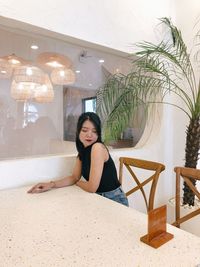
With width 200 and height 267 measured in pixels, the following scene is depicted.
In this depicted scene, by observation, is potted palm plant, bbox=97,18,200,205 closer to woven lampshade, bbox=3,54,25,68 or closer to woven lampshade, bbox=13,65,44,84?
woven lampshade, bbox=13,65,44,84

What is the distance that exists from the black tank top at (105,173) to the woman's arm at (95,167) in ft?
0.34

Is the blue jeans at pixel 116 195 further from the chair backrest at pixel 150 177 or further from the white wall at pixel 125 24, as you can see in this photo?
the white wall at pixel 125 24

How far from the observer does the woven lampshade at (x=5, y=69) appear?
2375 millimetres

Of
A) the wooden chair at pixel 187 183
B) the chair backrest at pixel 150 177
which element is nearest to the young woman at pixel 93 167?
the chair backrest at pixel 150 177

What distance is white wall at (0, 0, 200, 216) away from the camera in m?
1.73

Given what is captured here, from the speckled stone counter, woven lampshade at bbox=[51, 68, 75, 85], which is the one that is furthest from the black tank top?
woven lampshade at bbox=[51, 68, 75, 85]

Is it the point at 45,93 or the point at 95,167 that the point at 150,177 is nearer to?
the point at 95,167

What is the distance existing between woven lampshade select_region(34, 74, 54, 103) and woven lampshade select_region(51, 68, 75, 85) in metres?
0.10

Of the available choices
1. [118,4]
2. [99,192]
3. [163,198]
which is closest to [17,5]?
[118,4]

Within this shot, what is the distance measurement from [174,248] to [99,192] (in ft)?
2.84

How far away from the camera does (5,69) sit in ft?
7.92

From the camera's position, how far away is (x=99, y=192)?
1669 millimetres

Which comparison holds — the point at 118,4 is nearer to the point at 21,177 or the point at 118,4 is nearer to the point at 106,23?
the point at 106,23

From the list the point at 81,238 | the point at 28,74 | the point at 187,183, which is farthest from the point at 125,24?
the point at 81,238
